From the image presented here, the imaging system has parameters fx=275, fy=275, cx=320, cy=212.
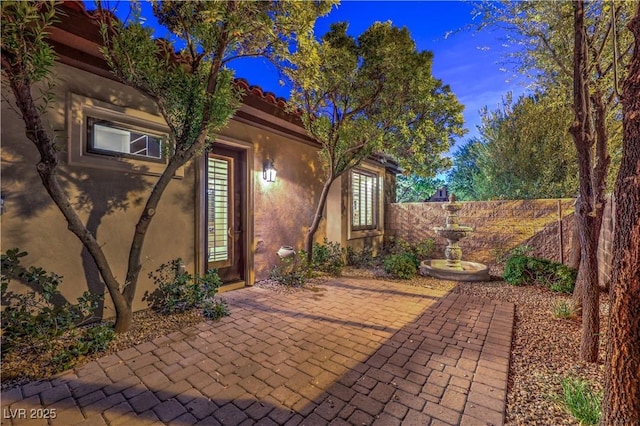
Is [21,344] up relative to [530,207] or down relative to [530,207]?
down

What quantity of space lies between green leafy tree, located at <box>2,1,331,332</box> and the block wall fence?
7.08 metres

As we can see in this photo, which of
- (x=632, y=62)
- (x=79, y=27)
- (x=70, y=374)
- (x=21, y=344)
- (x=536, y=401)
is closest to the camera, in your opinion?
(x=632, y=62)

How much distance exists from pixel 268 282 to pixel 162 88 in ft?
13.0

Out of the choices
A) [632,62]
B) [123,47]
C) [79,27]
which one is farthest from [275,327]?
[79,27]

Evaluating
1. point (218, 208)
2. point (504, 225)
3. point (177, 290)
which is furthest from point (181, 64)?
point (504, 225)

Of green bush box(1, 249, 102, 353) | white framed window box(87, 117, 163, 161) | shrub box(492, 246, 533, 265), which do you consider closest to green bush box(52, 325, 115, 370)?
green bush box(1, 249, 102, 353)

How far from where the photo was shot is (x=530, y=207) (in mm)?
7625

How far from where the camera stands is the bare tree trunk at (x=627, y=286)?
1.38 m

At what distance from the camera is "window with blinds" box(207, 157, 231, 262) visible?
5094 millimetres

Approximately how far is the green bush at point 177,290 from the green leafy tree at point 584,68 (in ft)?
15.1

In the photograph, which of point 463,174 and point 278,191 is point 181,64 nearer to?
point 278,191

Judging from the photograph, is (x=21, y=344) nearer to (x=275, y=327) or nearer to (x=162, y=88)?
(x=275, y=327)

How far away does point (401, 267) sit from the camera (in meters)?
6.48

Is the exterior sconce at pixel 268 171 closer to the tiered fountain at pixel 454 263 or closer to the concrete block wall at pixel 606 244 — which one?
the tiered fountain at pixel 454 263
